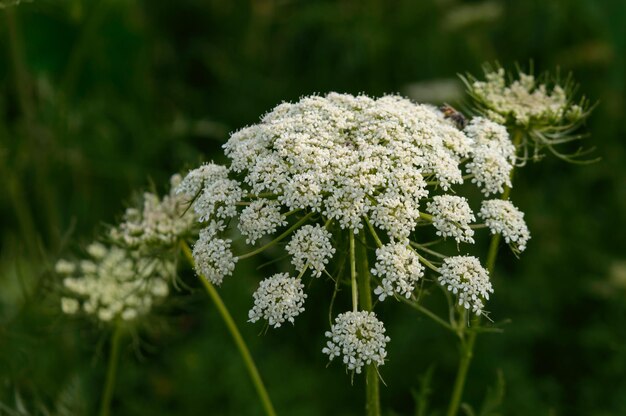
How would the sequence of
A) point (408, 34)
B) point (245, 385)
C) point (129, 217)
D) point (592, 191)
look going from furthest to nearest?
1. point (408, 34)
2. point (592, 191)
3. point (245, 385)
4. point (129, 217)

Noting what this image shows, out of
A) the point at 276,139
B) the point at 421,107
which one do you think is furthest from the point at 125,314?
the point at 421,107

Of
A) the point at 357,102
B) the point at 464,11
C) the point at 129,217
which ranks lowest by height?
the point at 129,217

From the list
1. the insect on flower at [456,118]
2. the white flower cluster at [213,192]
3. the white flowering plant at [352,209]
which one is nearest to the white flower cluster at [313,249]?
the white flowering plant at [352,209]

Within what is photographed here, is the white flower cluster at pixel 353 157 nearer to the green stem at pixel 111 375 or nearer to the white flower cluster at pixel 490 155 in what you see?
the white flower cluster at pixel 490 155

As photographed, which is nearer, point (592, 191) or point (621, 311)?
point (621, 311)

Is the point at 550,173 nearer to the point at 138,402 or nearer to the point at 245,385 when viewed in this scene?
the point at 245,385

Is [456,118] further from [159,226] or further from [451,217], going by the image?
[159,226]

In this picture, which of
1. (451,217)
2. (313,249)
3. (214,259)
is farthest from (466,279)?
(214,259)
